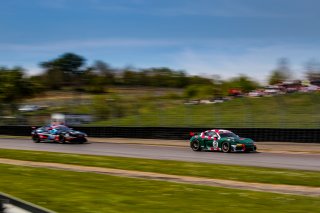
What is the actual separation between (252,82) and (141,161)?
27.9m

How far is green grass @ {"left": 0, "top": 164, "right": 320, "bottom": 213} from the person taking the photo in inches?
330

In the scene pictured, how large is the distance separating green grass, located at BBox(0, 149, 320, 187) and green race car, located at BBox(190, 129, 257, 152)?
194 inches

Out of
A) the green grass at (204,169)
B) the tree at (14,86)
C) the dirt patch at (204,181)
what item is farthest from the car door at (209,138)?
the tree at (14,86)

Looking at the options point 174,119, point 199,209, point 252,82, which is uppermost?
point 252,82

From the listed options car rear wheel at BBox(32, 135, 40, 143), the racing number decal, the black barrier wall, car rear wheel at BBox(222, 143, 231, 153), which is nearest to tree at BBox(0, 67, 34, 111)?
the black barrier wall

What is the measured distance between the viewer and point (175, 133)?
31344 millimetres

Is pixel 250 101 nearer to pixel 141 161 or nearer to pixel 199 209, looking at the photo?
pixel 141 161

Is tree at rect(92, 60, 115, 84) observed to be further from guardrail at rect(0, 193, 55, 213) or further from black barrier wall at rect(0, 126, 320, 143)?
guardrail at rect(0, 193, 55, 213)

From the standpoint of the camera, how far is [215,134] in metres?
22.6

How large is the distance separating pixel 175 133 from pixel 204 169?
1600cm

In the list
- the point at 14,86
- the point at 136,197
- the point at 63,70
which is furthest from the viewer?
the point at 63,70

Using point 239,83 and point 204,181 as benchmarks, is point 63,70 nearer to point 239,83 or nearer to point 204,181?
point 239,83

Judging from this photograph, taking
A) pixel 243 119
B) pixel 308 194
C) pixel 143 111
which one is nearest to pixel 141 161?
pixel 308 194

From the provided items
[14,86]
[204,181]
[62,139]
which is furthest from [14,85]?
[204,181]
